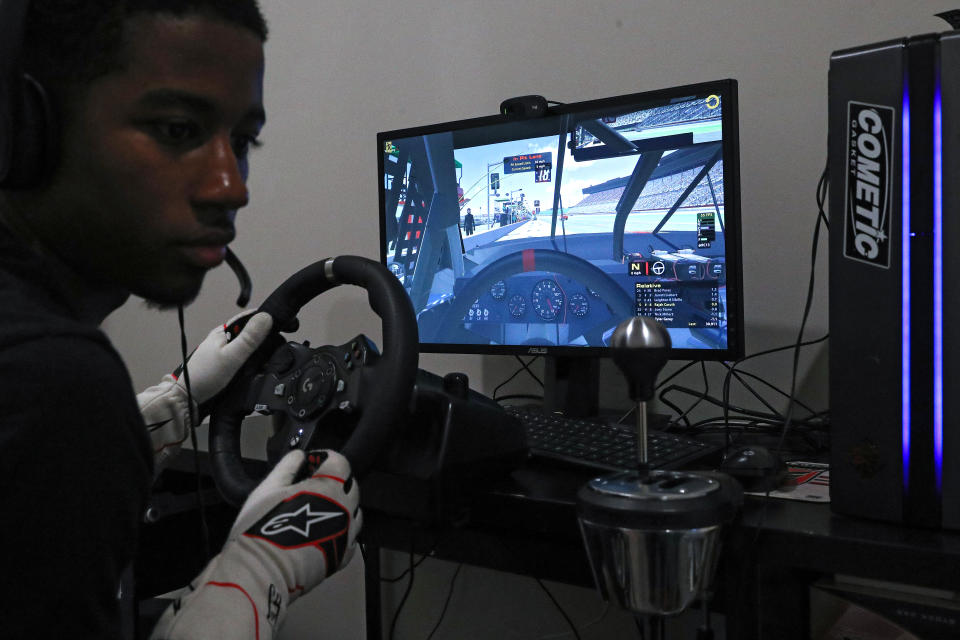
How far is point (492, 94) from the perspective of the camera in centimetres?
163

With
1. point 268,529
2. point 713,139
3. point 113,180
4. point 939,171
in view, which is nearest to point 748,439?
point 713,139

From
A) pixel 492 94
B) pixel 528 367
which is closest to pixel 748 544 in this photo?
pixel 528 367

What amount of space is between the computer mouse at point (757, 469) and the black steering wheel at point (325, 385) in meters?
0.34

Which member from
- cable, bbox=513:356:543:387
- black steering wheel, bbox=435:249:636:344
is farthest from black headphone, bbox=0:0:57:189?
cable, bbox=513:356:543:387

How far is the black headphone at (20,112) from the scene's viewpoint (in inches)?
22.4

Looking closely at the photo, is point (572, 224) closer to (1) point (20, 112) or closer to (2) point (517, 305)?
(2) point (517, 305)

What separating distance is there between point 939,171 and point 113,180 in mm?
657

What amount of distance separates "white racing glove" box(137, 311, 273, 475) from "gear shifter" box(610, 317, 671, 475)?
532 millimetres

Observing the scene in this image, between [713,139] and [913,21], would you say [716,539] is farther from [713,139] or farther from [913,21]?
[913,21]

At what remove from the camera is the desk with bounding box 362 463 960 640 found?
0.68 m

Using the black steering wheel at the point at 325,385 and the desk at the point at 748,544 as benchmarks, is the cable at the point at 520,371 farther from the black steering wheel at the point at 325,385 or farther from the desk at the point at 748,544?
the black steering wheel at the point at 325,385

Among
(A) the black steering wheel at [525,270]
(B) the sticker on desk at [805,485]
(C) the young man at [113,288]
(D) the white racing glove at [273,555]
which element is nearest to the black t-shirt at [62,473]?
(C) the young man at [113,288]

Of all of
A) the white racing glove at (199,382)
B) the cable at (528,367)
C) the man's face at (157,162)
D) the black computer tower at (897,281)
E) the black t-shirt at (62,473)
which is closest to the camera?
the black t-shirt at (62,473)

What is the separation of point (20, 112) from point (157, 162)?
9cm
